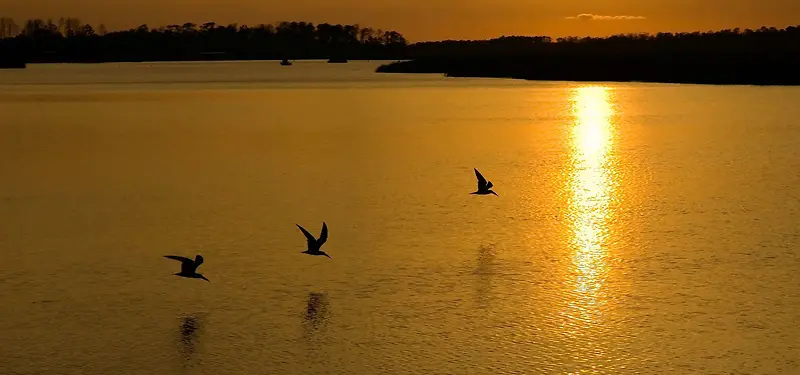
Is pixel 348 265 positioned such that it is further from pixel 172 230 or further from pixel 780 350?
pixel 780 350

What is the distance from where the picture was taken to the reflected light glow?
451 inches

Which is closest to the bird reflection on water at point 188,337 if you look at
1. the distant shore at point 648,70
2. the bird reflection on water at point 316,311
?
the bird reflection on water at point 316,311

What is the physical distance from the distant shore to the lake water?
45.9m

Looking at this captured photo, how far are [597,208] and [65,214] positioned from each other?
8.97 metres

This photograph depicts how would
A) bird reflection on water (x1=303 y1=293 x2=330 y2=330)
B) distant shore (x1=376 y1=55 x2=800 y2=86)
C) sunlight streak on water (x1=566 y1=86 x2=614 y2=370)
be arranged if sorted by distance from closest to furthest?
bird reflection on water (x1=303 y1=293 x2=330 y2=330) < sunlight streak on water (x1=566 y1=86 x2=614 y2=370) < distant shore (x1=376 y1=55 x2=800 y2=86)

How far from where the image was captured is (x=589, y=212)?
56.5ft

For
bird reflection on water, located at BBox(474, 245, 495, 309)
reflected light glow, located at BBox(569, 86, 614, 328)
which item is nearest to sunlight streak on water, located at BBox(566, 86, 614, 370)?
reflected light glow, located at BBox(569, 86, 614, 328)

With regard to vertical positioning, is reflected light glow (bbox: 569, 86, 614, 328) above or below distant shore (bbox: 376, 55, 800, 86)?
above

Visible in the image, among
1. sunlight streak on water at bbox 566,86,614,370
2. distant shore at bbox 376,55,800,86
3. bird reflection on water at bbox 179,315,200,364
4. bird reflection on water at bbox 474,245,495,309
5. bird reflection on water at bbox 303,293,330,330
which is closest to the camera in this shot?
bird reflection on water at bbox 179,315,200,364

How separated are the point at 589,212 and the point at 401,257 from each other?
196 inches

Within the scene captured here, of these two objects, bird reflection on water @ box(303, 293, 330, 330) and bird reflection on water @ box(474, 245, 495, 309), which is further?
bird reflection on water @ box(474, 245, 495, 309)

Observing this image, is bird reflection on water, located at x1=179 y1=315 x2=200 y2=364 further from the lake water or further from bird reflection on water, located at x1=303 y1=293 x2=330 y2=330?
bird reflection on water, located at x1=303 y1=293 x2=330 y2=330

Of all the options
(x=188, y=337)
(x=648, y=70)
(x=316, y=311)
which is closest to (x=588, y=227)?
(x=316, y=311)

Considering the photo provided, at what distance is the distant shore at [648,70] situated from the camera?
7281 centimetres
